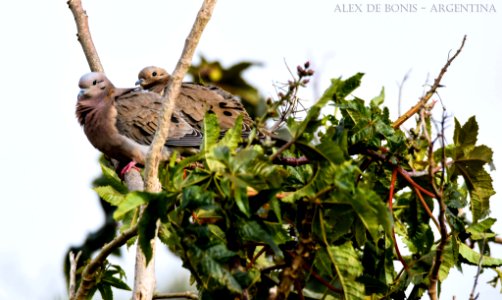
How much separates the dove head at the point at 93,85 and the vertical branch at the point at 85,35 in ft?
0.22

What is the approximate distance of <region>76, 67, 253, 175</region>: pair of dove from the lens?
20.9 feet

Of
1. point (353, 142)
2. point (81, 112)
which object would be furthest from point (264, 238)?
point (81, 112)

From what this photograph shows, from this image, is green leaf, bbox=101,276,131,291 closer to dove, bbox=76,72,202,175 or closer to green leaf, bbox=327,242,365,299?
green leaf, bbox=327,242,365,299

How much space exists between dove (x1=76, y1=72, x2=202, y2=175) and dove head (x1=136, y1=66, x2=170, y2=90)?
90 cm

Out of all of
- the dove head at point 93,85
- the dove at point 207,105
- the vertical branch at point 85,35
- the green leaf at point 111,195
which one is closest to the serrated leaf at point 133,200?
the green leaf at point 111,195

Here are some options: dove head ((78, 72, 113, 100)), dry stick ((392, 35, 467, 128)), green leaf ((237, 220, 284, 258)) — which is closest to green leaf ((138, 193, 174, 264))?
green leaf ((237, 220, 284, 258))

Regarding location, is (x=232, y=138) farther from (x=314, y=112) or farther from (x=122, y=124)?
(x=122, y=124)

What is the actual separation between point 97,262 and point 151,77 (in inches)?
153

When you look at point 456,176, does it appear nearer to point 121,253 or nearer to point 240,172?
point 240,172

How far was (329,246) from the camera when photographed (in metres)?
3.52

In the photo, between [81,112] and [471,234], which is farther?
[81,112]

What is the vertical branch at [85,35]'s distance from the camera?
5.92 metres

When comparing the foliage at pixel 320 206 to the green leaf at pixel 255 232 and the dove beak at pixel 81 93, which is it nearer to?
the green leaf at pixel 255 232

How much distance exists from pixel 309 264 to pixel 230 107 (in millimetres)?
3550
